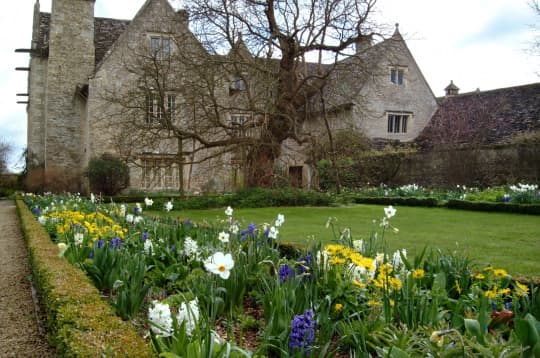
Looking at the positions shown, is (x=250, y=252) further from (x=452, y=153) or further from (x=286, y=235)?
(x=452, y=153)

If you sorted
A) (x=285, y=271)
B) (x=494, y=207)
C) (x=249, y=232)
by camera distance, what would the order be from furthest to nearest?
(x=494, y=207) → (x=249, y=232) → (x=285, y=271)

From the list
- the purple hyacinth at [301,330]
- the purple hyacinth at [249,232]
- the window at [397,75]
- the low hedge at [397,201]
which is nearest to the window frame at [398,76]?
the window at [397,75]

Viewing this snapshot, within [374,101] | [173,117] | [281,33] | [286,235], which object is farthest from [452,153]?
[286,235]

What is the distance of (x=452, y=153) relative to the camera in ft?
65.4

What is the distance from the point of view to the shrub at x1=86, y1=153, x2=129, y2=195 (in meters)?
20.4

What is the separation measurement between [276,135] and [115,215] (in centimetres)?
928

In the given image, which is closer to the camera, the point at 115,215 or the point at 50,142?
the point at 115,215

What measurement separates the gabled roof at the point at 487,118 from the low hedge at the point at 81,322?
21.6 m

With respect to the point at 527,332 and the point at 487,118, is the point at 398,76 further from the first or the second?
the point at 527,332

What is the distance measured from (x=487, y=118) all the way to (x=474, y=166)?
18.5ft

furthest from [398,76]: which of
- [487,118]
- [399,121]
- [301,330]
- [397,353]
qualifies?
[397,353]

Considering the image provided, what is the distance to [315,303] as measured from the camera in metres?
2.83

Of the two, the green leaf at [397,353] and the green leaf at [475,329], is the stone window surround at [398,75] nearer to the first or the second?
the green leaf at [475,329]

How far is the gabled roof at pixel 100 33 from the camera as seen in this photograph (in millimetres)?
25625
